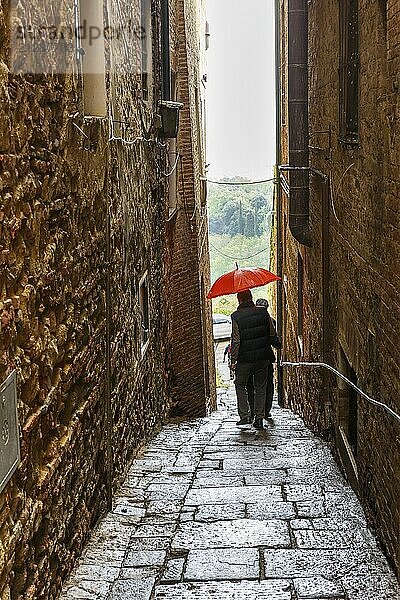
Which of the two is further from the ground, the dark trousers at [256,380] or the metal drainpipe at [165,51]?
the metal drainpipe at [165,51]

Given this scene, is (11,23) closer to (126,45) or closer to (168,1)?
(126,45)

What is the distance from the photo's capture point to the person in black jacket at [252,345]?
33.9 ft

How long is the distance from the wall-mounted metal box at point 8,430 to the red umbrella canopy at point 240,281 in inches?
266

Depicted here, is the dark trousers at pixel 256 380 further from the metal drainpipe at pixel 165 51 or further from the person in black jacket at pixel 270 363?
the metal drainpipe at pixel 165 51

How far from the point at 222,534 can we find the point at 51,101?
3.27m

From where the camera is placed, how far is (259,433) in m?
10.5

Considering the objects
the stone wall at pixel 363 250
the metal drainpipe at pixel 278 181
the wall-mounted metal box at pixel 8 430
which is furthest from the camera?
the metal drainpipe at pixel 278 181

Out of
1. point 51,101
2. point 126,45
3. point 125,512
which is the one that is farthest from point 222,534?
point 126,45

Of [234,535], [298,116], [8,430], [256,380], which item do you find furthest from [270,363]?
[8,430]

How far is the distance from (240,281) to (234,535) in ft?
15.8

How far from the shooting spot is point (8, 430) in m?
3.99

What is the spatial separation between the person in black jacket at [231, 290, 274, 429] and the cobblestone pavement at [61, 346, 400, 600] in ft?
4.08

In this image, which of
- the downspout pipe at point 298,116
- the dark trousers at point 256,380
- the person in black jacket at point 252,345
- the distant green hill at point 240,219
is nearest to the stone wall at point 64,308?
the person in black jacket at point 252,345

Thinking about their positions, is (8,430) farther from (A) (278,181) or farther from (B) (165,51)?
(A) (278,181)
